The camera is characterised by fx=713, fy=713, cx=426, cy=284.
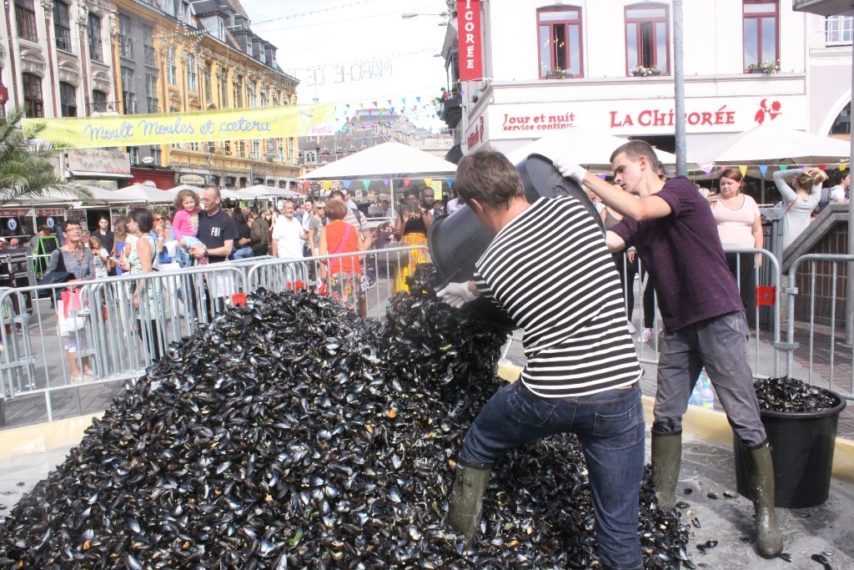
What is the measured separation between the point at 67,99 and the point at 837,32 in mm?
30187

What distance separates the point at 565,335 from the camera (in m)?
2.44

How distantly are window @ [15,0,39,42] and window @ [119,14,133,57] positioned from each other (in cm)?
692

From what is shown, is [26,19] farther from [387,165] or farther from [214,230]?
[214,230]

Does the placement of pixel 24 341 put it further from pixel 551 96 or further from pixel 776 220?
pixel 551 96

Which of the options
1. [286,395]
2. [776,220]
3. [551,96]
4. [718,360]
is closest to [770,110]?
[551,96]

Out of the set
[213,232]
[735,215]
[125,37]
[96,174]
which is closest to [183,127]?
[213,232]

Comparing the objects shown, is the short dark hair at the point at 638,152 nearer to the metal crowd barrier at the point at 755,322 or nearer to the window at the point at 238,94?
the metal crowd barrier at the point at 755,322

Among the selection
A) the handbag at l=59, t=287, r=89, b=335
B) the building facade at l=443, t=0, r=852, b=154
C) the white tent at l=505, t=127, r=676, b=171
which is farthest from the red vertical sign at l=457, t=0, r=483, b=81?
the handbag at l=59, t=287, r=89, b=335

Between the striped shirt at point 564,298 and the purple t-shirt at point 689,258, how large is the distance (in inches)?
41.7

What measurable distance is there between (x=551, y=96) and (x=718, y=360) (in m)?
19.5

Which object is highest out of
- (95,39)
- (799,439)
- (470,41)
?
(95,39)

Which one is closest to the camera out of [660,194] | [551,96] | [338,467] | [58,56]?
[338,467]

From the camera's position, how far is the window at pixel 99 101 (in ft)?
109

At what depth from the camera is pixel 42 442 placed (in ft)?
18.7
